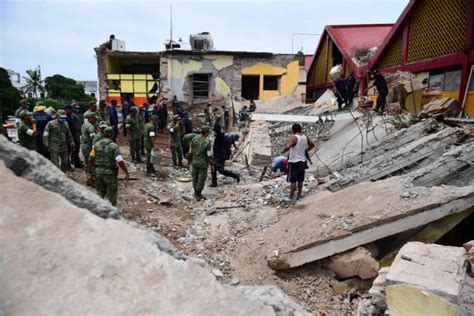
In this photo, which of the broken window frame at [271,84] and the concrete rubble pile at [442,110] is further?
the broken window frame at [271,84]

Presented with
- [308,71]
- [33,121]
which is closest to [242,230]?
[33,121]

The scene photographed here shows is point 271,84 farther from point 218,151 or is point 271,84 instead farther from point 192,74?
point 218,151

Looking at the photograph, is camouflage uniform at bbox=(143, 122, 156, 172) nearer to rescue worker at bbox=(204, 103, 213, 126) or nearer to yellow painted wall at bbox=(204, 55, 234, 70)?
rescue worker at bbox=(204, 103, 213, 126)

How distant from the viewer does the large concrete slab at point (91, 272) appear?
4.28 feet

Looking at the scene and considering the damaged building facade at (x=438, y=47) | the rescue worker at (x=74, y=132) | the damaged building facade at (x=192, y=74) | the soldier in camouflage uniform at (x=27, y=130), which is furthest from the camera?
the damaged building facade at (x=192, y=74)

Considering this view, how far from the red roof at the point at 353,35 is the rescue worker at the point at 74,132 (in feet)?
39.7

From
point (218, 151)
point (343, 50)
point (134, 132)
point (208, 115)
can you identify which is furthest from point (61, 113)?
point (343, 50)

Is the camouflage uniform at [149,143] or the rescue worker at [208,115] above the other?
the rescue worker at [208,115]

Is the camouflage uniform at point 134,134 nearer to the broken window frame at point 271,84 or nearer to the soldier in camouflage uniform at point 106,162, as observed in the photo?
the soldier in camouflage uniform at point 106,162

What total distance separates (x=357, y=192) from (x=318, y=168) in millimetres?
2729

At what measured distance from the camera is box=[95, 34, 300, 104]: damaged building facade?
60.6ft

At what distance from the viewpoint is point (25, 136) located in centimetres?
667

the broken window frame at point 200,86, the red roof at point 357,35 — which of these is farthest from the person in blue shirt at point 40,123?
the red roof at point 357,35

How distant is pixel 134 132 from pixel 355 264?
6.83m
